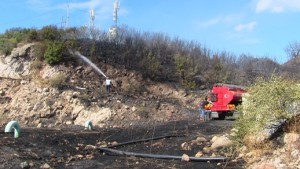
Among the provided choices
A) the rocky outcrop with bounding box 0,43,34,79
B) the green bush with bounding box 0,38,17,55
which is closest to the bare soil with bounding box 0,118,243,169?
the rocky outcrop with bounding box 0,43,34,79

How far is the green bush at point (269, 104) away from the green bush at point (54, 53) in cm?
2728

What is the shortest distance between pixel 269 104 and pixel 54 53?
28041mm

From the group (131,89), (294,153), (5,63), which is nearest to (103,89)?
(131,89)

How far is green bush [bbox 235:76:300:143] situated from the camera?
432 inches

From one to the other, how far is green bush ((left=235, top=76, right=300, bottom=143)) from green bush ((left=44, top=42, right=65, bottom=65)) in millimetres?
27281

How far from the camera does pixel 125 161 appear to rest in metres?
11.7

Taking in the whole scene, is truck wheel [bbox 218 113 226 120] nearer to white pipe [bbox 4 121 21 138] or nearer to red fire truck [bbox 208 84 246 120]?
red fire truck [bbox 208 84 246 120]

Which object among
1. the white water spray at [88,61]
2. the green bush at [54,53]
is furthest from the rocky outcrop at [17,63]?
the white water spray at [88,61]

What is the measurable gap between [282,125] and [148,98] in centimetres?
2362

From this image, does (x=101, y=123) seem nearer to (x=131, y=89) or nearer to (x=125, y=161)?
(x=131, y=89)

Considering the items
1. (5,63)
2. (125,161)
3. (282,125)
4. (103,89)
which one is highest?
(5,63)

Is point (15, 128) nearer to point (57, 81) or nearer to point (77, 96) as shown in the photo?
point (77, 96)

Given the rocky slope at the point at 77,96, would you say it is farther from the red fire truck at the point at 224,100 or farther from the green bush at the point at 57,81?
the red fire truck at the point at 224,100

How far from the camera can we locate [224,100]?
25.3 m
